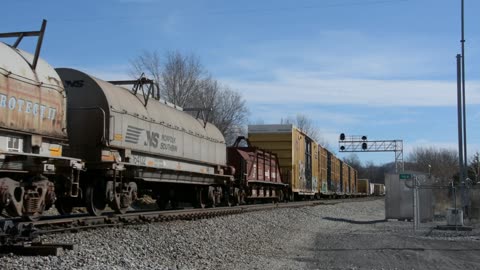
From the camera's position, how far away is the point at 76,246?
29.9 feet

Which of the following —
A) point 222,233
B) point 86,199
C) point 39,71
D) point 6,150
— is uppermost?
point 39,71

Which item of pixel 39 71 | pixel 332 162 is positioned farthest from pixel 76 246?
pixel 332 162

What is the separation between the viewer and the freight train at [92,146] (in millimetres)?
10164

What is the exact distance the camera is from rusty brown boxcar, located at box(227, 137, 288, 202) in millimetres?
24391

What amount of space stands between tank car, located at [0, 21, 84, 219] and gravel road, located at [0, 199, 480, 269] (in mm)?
1098

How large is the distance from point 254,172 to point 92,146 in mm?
13187

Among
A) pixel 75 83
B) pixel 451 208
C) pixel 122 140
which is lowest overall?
pixel 451 208

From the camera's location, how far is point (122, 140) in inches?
547

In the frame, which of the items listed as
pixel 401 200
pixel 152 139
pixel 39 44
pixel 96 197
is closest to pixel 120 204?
pixel 96 197

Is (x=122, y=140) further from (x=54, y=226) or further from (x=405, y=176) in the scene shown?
(x=405, y=176)

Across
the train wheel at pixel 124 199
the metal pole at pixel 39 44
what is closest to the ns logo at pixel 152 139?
the train wheel at pixel 124 199

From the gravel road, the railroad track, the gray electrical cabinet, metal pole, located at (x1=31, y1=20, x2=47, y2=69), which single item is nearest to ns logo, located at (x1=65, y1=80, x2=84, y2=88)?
metal pole, located at (x1=31, y1=20, x2=47, y2=69)

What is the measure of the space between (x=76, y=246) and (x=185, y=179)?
9289mm

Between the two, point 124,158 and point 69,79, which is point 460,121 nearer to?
point 124,158
